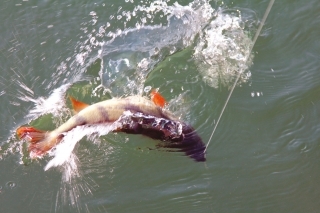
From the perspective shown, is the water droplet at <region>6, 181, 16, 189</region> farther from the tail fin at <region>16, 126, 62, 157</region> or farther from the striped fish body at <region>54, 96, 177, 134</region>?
the striped fish body at <region>54, 96, 177, 134</region>

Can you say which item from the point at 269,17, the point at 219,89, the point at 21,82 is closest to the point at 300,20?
the point at 269,17

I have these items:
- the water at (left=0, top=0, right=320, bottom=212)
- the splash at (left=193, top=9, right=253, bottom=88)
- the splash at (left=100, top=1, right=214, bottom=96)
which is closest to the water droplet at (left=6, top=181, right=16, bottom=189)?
the water at (left=0, top=0, right=320, bottom=212)

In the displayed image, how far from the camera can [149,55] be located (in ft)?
15.9

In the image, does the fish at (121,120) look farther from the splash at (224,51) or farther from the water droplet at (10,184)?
the splash at (224,51)

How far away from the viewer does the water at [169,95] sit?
4.31m

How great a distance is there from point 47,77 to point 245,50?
1.81 meters

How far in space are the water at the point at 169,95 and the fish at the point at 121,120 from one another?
0.33m

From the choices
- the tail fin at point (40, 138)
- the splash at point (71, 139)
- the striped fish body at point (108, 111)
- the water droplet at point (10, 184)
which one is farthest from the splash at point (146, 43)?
the water droplet at point (10, 184)

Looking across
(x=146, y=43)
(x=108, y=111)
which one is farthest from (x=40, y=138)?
(x=146, y=43)

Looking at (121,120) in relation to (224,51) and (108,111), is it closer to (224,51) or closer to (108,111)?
(108,111)

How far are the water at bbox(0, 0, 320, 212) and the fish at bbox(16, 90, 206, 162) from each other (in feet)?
1.09

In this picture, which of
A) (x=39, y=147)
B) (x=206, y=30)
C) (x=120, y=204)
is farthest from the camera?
(x=206, y=30)

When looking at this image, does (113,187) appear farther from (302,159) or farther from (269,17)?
(269,17)

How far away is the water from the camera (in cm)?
431
